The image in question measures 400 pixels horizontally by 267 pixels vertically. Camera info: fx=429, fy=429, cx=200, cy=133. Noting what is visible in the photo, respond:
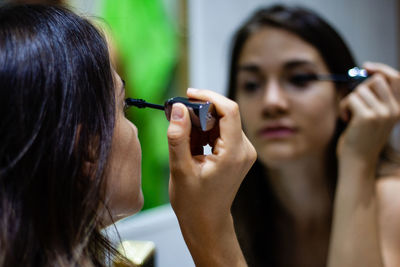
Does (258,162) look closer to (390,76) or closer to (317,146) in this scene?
(317,146)

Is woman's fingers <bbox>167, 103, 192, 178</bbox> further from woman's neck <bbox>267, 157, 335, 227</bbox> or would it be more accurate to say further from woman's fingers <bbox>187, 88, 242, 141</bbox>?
woman's neck <bbox>267, 157, 335, 227</bbox>

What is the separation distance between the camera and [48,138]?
0.38 m

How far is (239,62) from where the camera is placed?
910 mm

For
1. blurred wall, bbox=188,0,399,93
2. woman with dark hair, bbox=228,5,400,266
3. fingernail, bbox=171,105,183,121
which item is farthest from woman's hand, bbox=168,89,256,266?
blurred wall, bbox=188,0,399,93

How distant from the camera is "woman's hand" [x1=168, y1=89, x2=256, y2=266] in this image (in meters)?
0.43

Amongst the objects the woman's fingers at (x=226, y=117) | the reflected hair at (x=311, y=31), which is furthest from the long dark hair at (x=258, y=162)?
the woman's fingers at (x=226, y=117)

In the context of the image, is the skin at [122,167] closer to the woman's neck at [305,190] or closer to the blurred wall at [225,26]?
the woman's neck at [305,190]

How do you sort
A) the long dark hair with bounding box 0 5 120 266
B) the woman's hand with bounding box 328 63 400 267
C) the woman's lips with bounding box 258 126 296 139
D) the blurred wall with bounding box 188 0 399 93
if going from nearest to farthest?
the long dark hair with bounding box 0 5 120 266 → the woman's hand with bounding box 328 63 400 267 → the woman's lips with bounding box 258 126 296 139 → the blurred wall with bounding box 188 0 399 93

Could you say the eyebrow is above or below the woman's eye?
above

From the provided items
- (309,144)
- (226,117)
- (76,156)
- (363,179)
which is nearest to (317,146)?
(309,144)

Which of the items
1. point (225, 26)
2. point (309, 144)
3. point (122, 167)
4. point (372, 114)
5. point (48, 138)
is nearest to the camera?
point (48, 138)

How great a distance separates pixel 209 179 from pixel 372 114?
0.43 metres

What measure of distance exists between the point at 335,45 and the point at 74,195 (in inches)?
26.2

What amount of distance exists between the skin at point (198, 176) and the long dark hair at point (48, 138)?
0.06m
